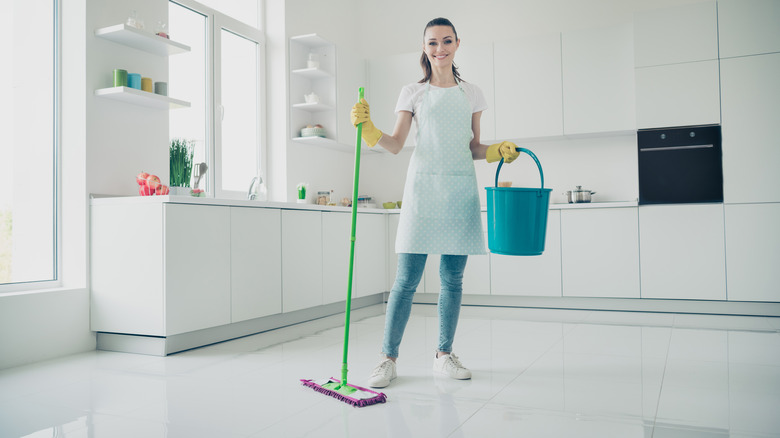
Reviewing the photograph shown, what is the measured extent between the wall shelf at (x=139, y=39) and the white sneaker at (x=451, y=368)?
85.1 inches

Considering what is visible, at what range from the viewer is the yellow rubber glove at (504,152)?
2.12 m

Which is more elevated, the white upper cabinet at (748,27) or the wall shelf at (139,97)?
the white upper cabinet at (748,27)

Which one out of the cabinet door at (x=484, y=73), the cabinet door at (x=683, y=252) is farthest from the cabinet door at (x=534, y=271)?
Result: the cabinet door at (x=484, y=73)

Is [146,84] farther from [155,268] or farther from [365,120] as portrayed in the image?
[365,120]

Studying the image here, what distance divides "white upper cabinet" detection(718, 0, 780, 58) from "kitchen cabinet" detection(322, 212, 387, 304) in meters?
2.69

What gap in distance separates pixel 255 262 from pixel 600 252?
7.87 ft

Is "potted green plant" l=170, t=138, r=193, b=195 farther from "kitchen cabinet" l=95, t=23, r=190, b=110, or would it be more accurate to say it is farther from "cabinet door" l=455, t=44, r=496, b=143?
"cabinet door" l=455, t=44, r=496, b=143

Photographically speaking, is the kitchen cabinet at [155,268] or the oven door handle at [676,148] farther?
the oven door handle at [676,148]

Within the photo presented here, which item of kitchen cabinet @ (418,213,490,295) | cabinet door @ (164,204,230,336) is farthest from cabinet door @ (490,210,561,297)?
cabinet door @ (164,204,230,336)

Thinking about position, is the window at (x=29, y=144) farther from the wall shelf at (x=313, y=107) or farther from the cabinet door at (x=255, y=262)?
the wall shelf at (x=313, y=107)

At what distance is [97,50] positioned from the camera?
116 inches

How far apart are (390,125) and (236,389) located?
128 inches

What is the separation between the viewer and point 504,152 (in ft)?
7.04

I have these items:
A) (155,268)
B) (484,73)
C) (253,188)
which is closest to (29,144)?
(155,268)
